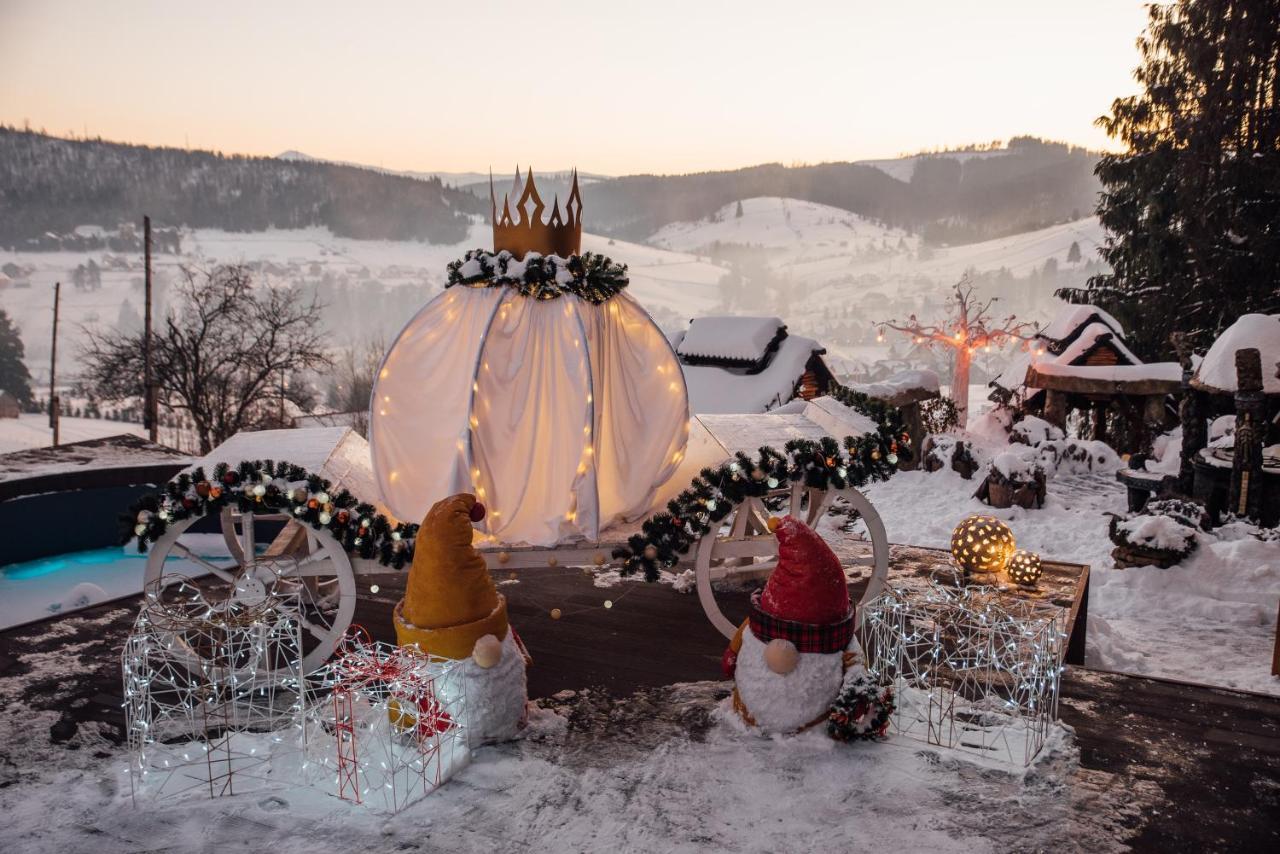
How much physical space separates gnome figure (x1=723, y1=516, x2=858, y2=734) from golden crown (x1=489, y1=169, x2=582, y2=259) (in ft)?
8.60

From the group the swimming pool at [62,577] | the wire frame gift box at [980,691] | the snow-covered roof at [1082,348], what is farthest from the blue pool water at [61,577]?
the snow-covered roof at [1082,348]

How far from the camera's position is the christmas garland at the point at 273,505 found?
501 cm

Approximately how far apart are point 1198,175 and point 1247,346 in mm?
9433

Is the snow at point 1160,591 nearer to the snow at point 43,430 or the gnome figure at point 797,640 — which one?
the gnome figure at point 797,640

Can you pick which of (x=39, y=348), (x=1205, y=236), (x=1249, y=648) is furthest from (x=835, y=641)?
(x=39, y=348)

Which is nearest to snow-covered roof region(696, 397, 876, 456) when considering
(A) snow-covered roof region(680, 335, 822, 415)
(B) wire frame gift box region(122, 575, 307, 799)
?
(B) wire frame gift box region(122, 575, 307, 799)

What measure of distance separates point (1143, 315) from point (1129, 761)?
17408 millimetres

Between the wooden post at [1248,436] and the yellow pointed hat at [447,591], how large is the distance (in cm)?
954

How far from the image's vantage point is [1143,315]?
740 inches

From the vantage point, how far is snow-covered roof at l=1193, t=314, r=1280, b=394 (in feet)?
32.2

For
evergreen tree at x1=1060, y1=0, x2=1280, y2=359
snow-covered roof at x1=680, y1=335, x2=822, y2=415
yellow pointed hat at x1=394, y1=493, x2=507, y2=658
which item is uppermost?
evergreen tree at x1=1060, y1=0, x2=1280, y2=359

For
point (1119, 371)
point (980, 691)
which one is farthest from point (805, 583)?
point (1119, 371)

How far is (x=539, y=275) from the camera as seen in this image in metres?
5.66

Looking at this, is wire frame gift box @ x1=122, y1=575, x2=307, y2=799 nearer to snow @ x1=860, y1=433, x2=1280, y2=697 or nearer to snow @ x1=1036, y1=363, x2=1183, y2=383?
snow @ x1=860, y1=433, x2=1280, y2=697
